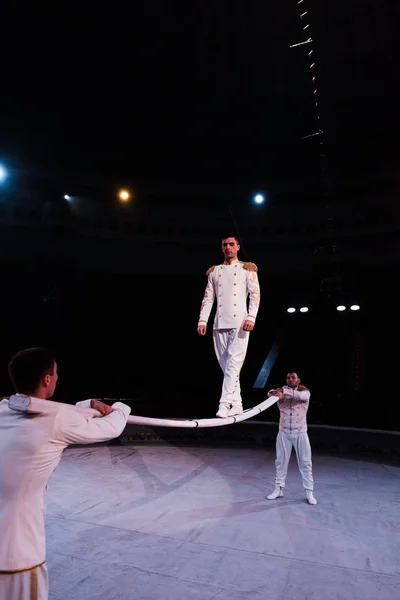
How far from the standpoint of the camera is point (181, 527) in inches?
235

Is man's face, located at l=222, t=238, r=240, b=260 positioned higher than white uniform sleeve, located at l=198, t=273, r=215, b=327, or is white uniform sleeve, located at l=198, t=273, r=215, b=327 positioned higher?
man's face, located at l=222, t=238, r=240, b=260

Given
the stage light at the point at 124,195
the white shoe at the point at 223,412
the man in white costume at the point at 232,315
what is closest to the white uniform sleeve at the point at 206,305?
the man in white costume at the point at 232,315

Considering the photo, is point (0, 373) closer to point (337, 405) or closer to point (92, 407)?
point (337, 405)

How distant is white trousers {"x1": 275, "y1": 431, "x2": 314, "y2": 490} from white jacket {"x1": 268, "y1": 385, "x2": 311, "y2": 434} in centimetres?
11

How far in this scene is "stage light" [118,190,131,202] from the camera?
16.3 metres

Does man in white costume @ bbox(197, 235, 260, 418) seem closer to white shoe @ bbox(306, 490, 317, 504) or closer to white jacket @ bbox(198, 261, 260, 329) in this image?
white jacket @ bbox(198, 261, 260, 329)

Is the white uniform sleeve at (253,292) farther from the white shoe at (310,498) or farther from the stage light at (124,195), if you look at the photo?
the stage light at (124,195)

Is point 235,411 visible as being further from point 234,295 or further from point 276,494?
point 276,494

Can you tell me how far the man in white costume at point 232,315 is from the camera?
514cm

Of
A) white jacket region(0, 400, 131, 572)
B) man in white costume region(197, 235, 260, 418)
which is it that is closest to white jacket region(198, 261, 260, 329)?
man in white costume region(197, 235, 260, 418)

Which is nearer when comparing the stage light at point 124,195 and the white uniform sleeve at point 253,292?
the white uniform sleeve at point 253,292

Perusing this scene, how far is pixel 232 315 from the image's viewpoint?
17.2 feet

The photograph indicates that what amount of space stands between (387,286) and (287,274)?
3.85 m

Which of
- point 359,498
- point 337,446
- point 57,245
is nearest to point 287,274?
point 337,446
